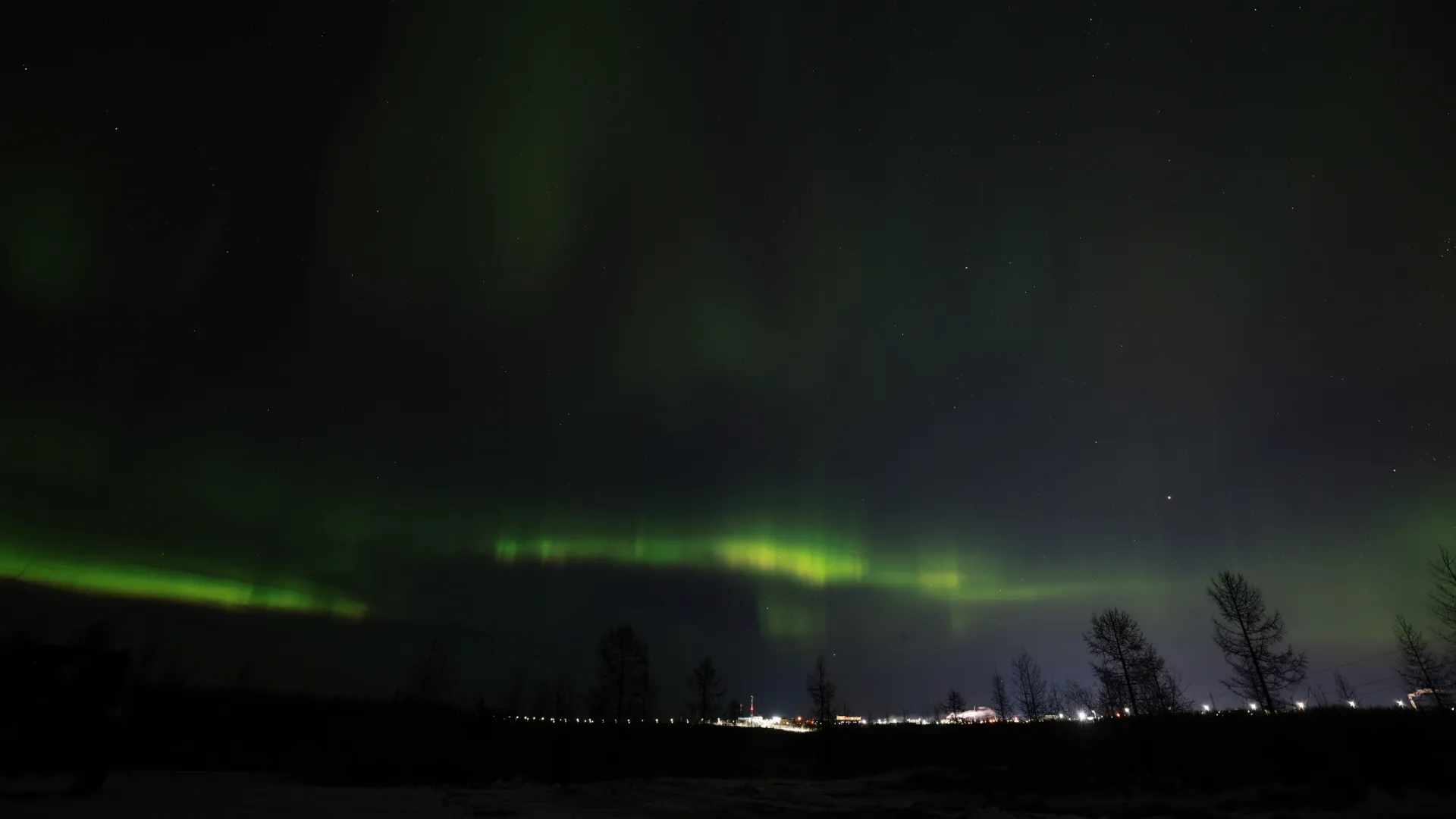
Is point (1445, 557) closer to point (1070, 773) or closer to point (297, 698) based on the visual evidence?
point (1070, 773)

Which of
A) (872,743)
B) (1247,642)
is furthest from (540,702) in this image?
(1247,642)

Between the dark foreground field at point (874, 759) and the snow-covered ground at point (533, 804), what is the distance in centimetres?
26

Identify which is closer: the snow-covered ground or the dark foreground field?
the snow-covered ground

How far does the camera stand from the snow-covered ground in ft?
39.9

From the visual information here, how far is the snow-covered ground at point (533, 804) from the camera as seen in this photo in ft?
39.9

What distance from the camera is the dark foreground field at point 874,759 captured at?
18.9m

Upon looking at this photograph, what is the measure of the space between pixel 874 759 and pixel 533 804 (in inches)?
1442

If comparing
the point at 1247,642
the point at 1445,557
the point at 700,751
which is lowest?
the point at 700,751

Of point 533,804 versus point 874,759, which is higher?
point 533,804

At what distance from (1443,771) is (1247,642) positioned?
2975cm

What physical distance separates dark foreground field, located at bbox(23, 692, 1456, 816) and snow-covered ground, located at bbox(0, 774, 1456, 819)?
261 mm

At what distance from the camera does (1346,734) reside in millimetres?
23328

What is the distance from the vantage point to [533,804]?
18500 millimetres

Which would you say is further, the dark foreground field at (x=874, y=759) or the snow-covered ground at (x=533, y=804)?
the dark foreground field at (x=874, y=759)
